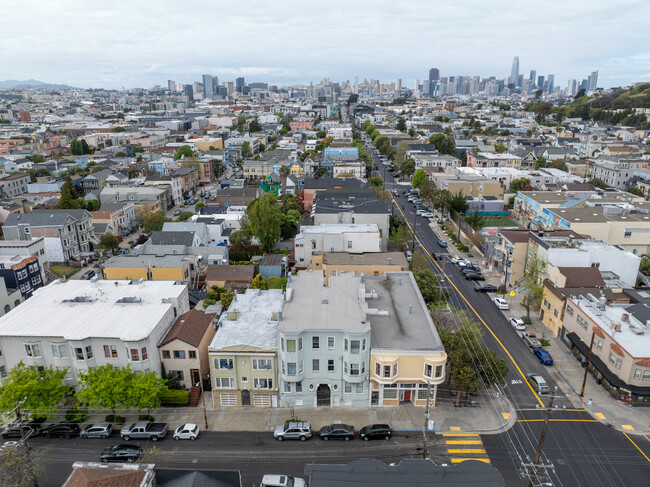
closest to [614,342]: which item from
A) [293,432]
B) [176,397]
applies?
[293,432]

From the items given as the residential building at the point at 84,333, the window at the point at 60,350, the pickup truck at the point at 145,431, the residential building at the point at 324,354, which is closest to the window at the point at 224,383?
the residential building at the point at 324,354

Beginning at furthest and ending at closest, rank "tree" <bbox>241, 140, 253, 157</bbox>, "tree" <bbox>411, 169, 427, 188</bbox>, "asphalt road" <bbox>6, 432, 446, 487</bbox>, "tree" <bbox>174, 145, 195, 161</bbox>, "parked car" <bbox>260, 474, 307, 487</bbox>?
1. "tree" <bbox>241, 140, 253, 157</bbox>
2. "tree" <bbox>174, 145, 195, 161</bbox>
3. "tree" <bbox>411, 169, 427, 188</bbox>
4. "asphalt road" <bbox>6, 432, 446, 487</bbox>
5. "parked car" <bbox>260, 474, 307, 487</bbox>

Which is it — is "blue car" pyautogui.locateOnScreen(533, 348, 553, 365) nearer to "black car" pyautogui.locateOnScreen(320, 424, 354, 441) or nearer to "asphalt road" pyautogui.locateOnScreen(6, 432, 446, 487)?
"asphalt road" pyautogui.locateOnScreen(6, 432, 446, 487)

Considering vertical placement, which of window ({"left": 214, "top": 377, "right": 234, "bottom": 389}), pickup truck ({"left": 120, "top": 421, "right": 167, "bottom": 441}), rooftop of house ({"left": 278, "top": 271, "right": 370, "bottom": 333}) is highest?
rooftop of house ({"left": 278, "top": 271, "right": 370, "bottom": 333})

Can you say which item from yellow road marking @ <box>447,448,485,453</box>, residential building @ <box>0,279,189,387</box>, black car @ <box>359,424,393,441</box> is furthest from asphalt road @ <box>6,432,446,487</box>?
residential building @ <box>0,279,189,387</box>

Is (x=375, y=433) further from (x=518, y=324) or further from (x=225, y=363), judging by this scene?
(x=518, y=324)

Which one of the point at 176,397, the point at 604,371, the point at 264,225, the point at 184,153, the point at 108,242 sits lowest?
the point at 176,397
